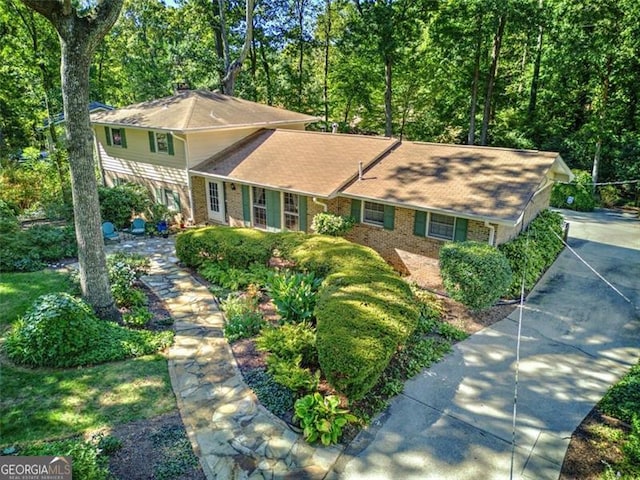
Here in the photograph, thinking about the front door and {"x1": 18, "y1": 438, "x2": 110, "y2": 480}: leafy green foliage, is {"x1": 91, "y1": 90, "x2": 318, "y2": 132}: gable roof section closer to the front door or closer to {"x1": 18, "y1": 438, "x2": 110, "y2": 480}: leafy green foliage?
the front door

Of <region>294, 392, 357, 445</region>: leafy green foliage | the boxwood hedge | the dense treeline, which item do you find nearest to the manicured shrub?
the dense treeline

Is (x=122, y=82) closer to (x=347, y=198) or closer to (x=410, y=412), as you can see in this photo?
(x=347, y=198)

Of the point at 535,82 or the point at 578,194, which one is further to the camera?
the point at 535,82

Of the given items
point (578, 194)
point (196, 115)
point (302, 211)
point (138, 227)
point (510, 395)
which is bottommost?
point (510, 395)

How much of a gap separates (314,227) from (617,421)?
8.84 m

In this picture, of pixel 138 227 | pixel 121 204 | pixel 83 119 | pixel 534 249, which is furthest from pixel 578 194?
pixel 83 119

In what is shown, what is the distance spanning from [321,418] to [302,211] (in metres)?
8.58

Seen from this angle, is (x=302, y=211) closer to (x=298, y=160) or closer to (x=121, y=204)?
(x=298, y=160)

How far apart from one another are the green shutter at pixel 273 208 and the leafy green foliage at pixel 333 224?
2071mm

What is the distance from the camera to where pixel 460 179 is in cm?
1201

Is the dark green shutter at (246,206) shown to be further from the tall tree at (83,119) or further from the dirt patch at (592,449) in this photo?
the dirt patch at (592,449)

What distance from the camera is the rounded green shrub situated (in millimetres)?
6973

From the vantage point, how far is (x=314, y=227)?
42.8 ft

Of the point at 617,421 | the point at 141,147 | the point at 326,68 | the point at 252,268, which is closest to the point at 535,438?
the point at 617,421
